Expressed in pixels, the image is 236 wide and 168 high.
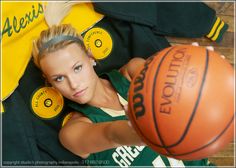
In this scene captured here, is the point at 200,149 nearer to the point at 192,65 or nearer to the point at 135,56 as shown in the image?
the point at 192,65

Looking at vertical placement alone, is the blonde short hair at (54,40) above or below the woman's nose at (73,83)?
above

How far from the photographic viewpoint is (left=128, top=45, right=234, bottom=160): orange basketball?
70 centimetres

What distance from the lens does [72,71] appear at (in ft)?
3.49

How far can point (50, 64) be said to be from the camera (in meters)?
1.05

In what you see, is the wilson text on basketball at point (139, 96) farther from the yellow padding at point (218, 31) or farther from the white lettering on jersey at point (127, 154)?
the yellow padding at point (218, 31)

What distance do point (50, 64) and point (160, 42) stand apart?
1.91 ft

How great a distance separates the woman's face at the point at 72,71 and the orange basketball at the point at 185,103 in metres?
0.35

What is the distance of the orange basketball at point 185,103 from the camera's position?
700 millimetres

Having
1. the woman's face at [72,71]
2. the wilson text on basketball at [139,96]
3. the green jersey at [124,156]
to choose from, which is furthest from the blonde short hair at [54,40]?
the wilson text on basketball at [139,96]

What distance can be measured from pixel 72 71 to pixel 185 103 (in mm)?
476

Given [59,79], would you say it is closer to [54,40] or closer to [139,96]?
[54,40]

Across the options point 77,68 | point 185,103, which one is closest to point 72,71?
point 77,68

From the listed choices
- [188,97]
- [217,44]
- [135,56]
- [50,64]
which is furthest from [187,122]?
[217,44]

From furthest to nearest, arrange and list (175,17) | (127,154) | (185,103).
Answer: (175,17), (127,154), (185,103)
